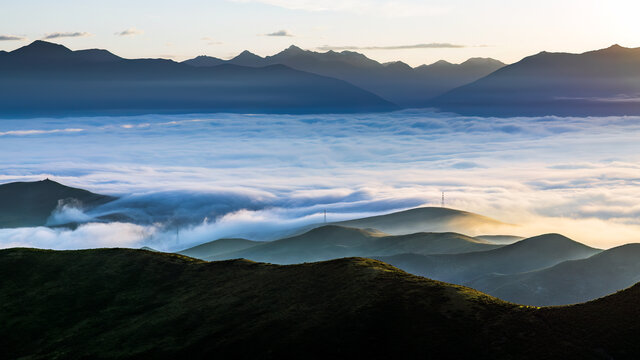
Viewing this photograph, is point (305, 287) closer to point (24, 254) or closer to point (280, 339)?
point (280, 339)

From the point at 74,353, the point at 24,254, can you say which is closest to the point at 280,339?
the point at 74,353

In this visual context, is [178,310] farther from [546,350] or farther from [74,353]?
[546,350]

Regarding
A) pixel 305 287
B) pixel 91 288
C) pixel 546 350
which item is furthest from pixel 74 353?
pixel 546 350

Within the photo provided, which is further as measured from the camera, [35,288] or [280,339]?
[35,288]

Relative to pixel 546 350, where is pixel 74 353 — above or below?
below

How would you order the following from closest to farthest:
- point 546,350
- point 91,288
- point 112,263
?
point 546,350
point 91,288
point 112,263

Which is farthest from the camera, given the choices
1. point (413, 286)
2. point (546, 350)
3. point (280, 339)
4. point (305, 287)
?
point (305, 287)
